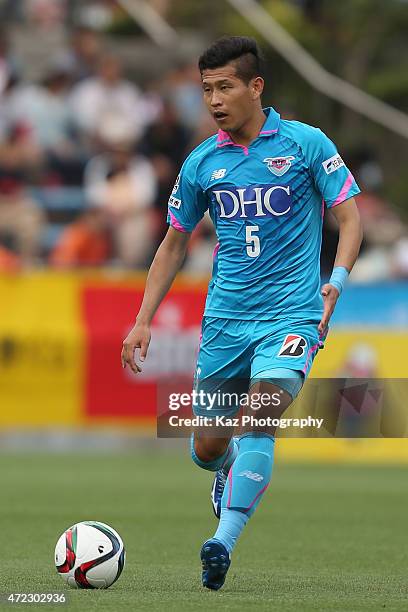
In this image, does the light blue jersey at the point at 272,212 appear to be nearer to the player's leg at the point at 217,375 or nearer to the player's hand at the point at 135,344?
the player's leg at the point at 217,375

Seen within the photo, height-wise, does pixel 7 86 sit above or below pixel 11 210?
above

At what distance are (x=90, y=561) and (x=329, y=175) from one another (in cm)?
207

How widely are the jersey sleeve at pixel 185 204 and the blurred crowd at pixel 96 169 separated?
9861 millimetres

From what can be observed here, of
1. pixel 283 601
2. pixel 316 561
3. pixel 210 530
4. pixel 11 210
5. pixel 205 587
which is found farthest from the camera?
pixel 11 210

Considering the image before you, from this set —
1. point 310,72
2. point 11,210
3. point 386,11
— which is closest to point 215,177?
point 11,210

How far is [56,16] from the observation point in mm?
21078

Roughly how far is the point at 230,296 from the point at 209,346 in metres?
0.27

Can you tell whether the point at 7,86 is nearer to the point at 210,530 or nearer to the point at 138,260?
the point at 138,260

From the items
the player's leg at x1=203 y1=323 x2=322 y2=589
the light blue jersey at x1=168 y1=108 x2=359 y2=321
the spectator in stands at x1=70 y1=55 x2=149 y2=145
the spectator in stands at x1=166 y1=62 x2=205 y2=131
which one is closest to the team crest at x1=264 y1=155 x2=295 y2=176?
the light blue jersey at x1=168 y1=108 x2=359 y2=321

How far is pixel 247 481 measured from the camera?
6.44 m

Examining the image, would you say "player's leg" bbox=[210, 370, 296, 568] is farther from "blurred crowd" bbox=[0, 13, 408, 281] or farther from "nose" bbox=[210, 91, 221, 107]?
"blurred crowd" bbox=[0, 13, 408, 281]

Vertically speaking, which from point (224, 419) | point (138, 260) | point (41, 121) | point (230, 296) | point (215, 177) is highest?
point (215, 177)

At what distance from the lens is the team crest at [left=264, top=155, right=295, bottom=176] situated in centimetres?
673

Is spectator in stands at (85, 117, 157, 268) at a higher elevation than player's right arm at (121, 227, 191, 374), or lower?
lower
